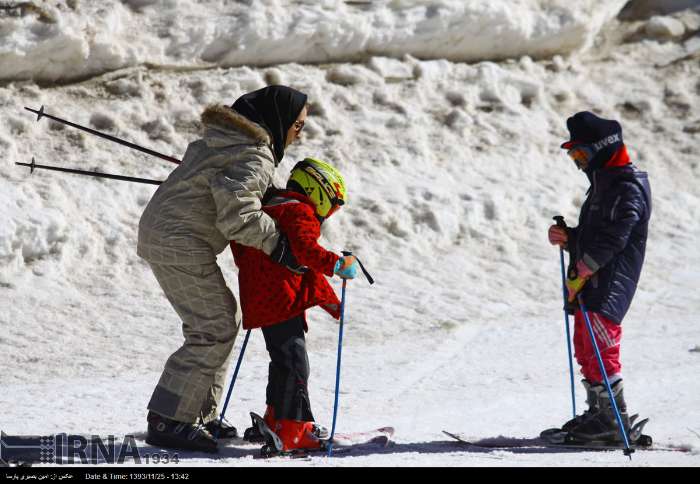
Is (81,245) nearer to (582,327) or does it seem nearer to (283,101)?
(283,101)

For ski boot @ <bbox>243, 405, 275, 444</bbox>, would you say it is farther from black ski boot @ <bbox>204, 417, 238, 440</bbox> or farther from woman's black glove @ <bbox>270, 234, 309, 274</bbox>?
woman's black glove @ <bbox>270, 234, 309, 274</bbox>

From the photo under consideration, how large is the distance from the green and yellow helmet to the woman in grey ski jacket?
0.19 meters

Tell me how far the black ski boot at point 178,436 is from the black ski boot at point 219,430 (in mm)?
299

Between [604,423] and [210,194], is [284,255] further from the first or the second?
[604,423]

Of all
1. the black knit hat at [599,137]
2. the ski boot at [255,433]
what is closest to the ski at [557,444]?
the ski boot at [255,433]

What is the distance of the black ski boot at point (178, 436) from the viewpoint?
4.88 m

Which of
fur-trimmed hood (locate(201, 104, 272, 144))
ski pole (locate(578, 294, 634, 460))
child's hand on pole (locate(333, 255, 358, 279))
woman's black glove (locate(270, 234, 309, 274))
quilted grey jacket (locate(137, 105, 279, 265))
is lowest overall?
ski pole (locate(578, 294, 634, 460))

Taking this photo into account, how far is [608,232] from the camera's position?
525 centimetres

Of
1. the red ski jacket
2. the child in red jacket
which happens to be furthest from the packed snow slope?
the red ski jacket

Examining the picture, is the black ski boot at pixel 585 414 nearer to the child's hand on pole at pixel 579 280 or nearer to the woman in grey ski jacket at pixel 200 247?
the child's hand on pole at pixel 579 280

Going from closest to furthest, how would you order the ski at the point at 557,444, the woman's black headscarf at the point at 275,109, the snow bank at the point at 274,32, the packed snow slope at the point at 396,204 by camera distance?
the woman's black headscarf at the point at 275,109 < the ski at the point at 557,444 < the packed snow slope at the point at 396,204 < the snow bank at the point at 274,32

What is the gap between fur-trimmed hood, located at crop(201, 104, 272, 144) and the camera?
4836mm
